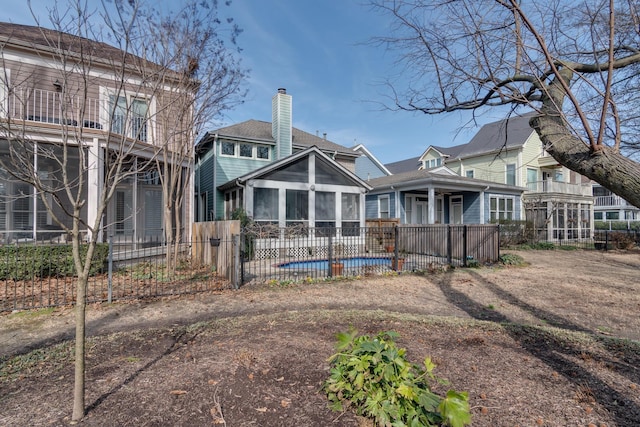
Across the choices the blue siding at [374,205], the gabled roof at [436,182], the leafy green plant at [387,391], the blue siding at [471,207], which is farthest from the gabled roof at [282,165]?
the leafy green plant at [387,391]

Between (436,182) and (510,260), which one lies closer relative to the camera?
(510,260)

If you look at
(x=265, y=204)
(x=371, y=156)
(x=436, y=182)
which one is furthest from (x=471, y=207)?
(x=265, y=204)

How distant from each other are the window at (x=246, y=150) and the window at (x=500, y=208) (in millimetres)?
14938

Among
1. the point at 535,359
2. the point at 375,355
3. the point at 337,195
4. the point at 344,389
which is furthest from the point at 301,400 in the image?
the point at 337,195

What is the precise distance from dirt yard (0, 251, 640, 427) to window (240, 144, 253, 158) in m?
11.1

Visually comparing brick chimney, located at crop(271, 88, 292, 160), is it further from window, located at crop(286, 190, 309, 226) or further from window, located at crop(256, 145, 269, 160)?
window, located at crop(286, 190, 309, 226)

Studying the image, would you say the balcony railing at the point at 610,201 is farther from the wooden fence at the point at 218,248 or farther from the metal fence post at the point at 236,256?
the metal fence post at the point at 236,256

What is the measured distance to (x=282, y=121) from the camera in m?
17.2

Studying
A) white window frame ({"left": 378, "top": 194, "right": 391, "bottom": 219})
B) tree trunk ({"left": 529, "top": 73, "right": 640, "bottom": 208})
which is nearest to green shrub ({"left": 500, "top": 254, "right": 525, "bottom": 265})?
white window frame ({"left": 378, "top": 194, "right": 391, "bottom": 219})

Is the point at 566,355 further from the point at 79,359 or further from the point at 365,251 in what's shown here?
the point at 365,251

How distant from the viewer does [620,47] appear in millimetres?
3625

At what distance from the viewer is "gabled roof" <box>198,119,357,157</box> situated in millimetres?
16406

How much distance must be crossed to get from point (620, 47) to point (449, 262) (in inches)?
316

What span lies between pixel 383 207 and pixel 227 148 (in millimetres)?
9778
